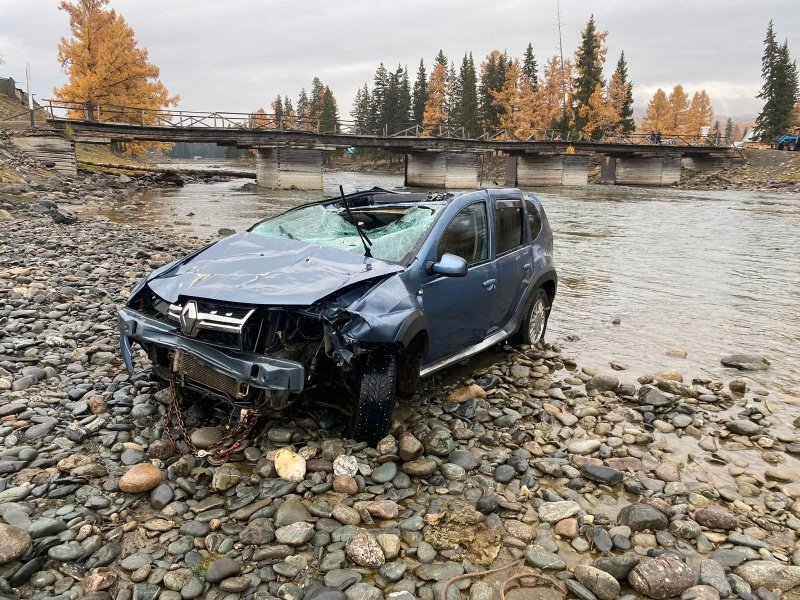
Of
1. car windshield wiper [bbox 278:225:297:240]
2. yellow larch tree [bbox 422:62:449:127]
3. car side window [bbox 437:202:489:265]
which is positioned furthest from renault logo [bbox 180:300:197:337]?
yellow larch tree [bbox 422:62:449:127]

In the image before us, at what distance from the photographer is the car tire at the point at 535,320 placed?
674cm

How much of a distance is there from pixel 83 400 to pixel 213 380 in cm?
148

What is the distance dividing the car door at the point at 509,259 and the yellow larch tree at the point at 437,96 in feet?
309

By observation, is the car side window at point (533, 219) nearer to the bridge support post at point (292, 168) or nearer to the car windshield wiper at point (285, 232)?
the car windshield wiper at point (285, 232)

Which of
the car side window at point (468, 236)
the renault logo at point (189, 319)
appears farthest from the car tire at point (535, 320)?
the renault logo at point (189, 319)

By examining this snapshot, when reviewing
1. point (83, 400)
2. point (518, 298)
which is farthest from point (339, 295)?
point (518, 298)

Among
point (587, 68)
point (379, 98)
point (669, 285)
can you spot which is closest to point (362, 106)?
point (379, 98)

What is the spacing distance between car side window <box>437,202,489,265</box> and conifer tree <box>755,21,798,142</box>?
83250 millimetres

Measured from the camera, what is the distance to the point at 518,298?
6.39 m

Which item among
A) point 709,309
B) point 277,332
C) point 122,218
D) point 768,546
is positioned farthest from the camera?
point 122,218

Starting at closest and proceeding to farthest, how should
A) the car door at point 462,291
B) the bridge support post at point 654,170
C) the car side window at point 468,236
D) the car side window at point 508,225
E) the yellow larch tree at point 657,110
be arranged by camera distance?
the car door at point 462,291 → the car side window at point 468,236 → the car side window at point 508,225 → the bridge support post at point 654,170 → the yellow larch tree at point 657,110

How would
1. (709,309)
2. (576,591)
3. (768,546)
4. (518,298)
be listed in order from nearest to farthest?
(576,591)
(768,546)
(518,298)
(709,309)

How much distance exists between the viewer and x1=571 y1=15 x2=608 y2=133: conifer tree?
258 ft

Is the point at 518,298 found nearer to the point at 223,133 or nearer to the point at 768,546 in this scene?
the point at 768,546
